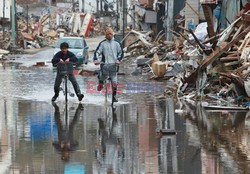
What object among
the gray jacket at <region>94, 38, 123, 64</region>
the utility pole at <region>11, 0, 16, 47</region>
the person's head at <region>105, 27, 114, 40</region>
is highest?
the person's head at <region>105, 27, 114, 40</region>

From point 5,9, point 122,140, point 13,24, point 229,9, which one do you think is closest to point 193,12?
point 229,9

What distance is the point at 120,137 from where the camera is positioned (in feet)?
39.0

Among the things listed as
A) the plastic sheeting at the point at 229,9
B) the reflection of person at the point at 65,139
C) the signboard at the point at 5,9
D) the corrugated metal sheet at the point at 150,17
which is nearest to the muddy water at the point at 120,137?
the reflection of person at the point at 65,139

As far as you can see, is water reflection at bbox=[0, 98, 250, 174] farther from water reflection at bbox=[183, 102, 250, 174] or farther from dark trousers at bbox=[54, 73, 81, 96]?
dark trousers at bbox=[54, 73, 81, 96]

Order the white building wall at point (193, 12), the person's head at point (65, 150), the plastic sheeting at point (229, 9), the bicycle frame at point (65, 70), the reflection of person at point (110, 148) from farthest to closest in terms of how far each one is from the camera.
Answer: the white building wall at point (193, 12), the plastic sheeting at point (229, 9), the bicycle frame at point (65, 70), the person's head at point (65, 150), the reflection of person at point (110, 148)

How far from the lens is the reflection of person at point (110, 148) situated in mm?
9242

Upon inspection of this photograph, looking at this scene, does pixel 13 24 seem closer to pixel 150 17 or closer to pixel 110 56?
pixel 150 17

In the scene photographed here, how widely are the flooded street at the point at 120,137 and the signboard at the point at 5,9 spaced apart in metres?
33.1

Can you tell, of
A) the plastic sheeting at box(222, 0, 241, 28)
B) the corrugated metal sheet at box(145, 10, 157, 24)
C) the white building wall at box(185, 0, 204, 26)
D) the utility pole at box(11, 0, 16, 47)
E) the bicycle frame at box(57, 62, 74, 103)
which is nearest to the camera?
the bicycle frame at box(57, 62, 74, 103)

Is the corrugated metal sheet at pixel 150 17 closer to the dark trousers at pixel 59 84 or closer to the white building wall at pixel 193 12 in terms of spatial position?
the white building wall at pixel 193 12

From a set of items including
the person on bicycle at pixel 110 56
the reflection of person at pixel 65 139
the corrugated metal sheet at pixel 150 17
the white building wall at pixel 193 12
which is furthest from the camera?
the corrugated metal sheet at pixel 150 17

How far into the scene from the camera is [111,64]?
17281 mm

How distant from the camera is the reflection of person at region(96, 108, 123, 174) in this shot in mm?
9242

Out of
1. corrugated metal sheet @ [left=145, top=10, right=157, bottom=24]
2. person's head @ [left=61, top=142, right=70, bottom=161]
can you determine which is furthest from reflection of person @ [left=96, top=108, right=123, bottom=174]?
corrugated metal sheet @ [left=145, top=10, right=157, bottom=24]
